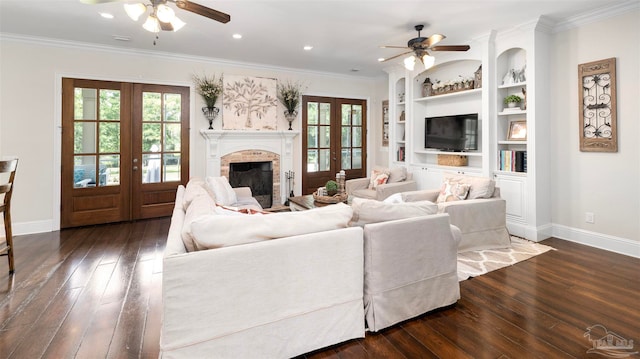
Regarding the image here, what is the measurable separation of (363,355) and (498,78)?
14.0 feet

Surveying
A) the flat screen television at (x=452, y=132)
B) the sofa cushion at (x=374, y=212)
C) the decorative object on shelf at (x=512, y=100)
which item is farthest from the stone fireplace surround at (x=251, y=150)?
the sofa cushion at (x=374, y=212)

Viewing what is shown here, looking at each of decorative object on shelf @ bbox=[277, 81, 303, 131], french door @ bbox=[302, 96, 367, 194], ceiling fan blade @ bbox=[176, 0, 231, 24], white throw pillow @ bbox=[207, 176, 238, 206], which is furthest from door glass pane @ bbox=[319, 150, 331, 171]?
ceiling fan blade @ bbox=[176, 0, 231, 24]

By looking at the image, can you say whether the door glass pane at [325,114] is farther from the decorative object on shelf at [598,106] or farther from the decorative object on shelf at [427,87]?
the decorative object on shelf at [598,106]

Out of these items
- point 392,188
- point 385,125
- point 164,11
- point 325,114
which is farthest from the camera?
point 385,125

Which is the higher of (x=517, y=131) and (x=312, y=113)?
(x=312, y=113)

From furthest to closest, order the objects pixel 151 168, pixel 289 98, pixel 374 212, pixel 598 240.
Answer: pixel 289 98, pixel 151 168, pixel 598 240, pixel 374 212

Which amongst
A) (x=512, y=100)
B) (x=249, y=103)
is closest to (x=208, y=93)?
(x=249, y=103)

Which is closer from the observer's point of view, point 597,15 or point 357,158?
point 597,15

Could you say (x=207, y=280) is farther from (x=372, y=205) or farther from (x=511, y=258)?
(x=511, y=258)

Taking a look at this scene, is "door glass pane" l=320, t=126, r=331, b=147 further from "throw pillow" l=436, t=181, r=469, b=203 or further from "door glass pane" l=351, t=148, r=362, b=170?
"throw pillow" l=436, t=181, r=469, b=203

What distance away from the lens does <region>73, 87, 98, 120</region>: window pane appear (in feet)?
15.7

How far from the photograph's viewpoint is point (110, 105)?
196 inches

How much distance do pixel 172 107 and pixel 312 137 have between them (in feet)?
8.81

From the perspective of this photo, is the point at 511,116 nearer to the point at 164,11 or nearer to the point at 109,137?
the point at 164,11
